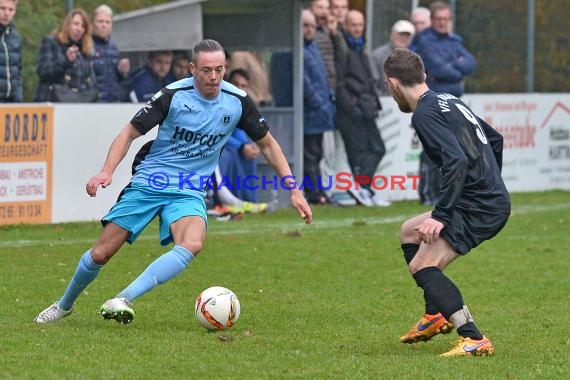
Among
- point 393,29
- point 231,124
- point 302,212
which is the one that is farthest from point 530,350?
point 393,29

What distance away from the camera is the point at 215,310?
8.44 m

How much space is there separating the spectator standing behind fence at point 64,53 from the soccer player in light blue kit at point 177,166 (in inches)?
250

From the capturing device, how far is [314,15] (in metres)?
17.6

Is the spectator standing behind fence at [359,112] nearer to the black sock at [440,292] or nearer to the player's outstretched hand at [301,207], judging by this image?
the player's outstretched hand at [301,207]

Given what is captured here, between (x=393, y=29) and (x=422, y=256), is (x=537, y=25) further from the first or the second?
(x=422, y=256)

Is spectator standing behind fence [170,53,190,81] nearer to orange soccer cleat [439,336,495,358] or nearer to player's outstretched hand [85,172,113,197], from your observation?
player's outstretched hand [85,172,113,197]

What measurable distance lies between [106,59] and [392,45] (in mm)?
4657

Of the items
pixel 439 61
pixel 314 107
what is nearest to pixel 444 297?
pixel 314 107

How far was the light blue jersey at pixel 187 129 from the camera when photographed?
852cm

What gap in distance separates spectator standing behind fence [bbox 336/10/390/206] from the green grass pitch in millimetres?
2464

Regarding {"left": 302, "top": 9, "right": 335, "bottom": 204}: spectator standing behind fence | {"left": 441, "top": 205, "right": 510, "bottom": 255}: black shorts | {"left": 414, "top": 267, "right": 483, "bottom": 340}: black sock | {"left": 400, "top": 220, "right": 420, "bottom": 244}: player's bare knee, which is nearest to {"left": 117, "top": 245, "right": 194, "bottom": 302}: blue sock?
{"left": 400, "top": 220, "right": 420, "bottom": 244}: player's bare knee

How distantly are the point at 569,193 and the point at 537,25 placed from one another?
139 inches

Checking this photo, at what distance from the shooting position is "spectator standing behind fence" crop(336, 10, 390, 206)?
57.8 feet

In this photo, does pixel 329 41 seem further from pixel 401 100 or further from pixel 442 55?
pixel 401 100
